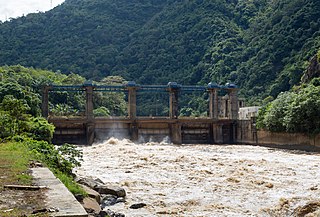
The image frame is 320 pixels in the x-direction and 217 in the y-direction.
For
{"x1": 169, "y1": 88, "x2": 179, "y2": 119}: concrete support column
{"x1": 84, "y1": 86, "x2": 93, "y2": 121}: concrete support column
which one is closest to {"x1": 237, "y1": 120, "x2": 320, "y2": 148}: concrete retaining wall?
{"x1": 169, "y1": 88, "x2": 179, "y2": 119}: concrete support column

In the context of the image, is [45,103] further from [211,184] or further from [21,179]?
[21,179]

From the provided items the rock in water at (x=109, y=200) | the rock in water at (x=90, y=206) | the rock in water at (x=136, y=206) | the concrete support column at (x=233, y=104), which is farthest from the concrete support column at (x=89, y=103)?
the rock in water at (x=90, y=206)

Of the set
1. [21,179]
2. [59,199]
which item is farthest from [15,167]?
[59,199]

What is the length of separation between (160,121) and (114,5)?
70711mm

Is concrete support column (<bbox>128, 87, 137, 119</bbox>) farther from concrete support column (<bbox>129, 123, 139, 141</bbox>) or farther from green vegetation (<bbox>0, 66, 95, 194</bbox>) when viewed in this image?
green vegetation (<bbox>0, 66, 95, 194</bbox>)

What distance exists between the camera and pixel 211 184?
15633 mm

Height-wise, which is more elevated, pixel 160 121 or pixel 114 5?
pixel 114 5

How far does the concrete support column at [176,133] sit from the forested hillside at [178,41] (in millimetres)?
21374

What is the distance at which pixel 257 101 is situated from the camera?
60938 millimetres

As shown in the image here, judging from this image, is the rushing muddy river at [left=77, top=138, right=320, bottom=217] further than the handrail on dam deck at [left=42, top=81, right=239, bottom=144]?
No

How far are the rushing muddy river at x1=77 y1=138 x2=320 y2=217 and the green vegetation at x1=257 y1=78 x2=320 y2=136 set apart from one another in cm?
825

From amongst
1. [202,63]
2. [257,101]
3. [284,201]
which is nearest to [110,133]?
[257,101]

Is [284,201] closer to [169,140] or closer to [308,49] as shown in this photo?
[169,140]

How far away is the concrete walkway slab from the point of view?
20.1 feet
